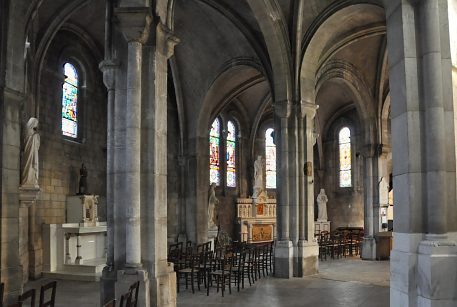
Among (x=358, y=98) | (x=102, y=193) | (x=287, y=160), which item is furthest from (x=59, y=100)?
(x=358, y=98)

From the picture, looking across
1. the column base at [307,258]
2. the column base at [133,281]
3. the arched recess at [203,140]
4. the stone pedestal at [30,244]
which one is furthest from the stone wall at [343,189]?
the column base at [133,281]

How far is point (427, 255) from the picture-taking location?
211 inches

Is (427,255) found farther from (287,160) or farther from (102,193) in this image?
(102,193)

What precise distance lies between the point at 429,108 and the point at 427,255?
1.74 m

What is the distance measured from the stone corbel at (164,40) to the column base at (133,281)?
12.7 feet

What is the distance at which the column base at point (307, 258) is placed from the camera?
13477 millimetres

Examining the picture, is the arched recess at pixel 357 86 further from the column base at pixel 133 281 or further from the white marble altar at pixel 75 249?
the column base at pixel 133 281

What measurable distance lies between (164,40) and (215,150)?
52.9ft

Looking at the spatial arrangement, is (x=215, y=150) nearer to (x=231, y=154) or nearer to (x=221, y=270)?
(x=231, y=154)

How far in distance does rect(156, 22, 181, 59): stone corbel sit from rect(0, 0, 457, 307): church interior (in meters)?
0.04

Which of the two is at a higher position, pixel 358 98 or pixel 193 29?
pixel 193 29

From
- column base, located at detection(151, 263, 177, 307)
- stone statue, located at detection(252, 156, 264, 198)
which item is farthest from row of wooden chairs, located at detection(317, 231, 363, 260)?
column base, located at detection(151, 263, 177, 307)

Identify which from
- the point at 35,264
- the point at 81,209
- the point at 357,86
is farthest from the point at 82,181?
the point at 357,86

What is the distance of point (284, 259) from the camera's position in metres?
13.5
